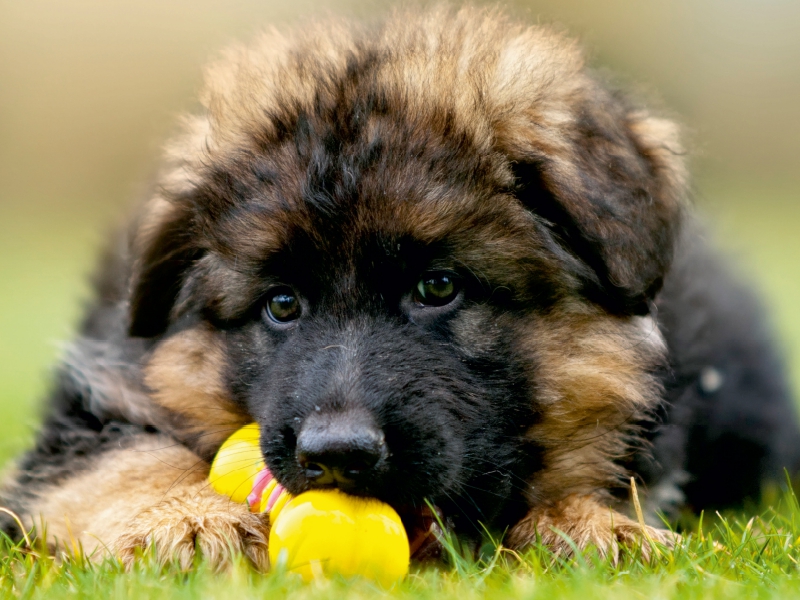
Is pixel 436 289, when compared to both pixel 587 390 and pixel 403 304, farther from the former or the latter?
pixel 587 390

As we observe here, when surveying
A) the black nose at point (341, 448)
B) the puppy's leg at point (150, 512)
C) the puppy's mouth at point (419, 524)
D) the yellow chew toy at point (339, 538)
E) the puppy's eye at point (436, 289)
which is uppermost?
the puppy's eye at point (436, 289)

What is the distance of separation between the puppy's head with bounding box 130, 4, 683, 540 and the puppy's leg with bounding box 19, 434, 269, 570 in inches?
5.7

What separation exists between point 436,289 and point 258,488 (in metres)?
0.73

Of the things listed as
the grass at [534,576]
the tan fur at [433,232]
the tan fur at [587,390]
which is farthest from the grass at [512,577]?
the tan fur at [587,390]

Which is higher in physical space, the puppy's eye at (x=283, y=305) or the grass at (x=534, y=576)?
the puppy's eye at (x=283, y=305)

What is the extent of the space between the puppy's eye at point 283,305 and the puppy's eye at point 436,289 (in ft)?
1.15

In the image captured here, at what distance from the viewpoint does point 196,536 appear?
251 centimetres

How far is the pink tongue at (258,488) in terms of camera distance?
2703 millimetres

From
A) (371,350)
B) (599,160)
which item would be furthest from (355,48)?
(371,350)

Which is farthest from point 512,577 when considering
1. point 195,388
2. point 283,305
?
point 195,388

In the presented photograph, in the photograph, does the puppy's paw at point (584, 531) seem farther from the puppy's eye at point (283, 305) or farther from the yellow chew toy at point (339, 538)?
the puppy's eye at point (283, 305)

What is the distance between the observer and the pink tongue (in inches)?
106

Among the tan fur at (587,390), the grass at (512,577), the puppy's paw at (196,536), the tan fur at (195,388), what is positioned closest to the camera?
the grass at (512,577)

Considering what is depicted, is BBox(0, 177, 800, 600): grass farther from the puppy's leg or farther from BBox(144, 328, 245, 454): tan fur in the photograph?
BBox(144, 328, 245, 454): tan fur
